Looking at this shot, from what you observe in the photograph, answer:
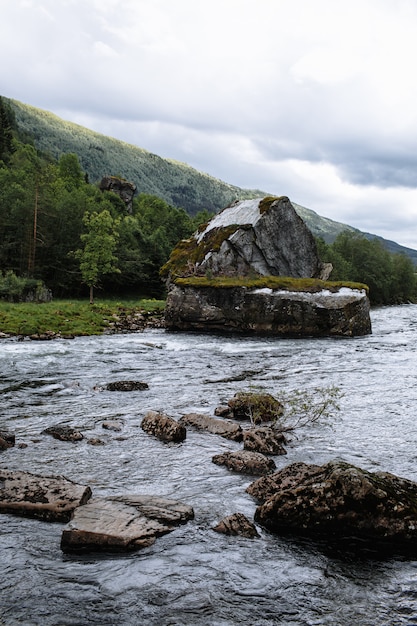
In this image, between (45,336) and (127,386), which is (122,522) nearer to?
(127,386)

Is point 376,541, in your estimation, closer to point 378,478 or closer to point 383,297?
point 378,478

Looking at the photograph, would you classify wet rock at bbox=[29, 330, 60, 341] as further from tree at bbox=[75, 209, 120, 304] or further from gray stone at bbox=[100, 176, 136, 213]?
gray stone at bbox=[100, 176, 136, 213]

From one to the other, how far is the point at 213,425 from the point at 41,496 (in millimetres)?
5691

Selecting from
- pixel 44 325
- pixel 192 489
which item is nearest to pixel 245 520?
pixel 192 489

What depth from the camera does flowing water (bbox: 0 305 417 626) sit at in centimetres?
564

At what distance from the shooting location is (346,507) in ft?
23.5

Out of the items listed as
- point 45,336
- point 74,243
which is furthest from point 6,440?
point 74,243

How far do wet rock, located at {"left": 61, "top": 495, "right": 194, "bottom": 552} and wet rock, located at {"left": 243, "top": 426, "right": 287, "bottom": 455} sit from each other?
340cm

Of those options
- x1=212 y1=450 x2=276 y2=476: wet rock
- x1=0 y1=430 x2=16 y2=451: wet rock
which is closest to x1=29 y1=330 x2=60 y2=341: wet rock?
x1=0 y1=430 x2=16 y2=451: wet rock

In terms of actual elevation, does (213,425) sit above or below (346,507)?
below

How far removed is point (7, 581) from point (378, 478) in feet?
17.6

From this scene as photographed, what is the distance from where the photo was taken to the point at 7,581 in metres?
5.98

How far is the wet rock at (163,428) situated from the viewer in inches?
464

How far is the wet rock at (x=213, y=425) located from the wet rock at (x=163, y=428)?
0.90 m
